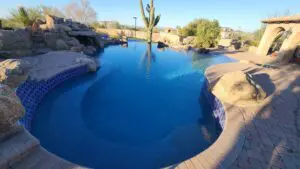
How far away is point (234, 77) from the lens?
561 cm

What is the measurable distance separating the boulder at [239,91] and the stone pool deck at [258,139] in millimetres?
275

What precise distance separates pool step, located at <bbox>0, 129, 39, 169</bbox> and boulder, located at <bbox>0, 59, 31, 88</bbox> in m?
2.23

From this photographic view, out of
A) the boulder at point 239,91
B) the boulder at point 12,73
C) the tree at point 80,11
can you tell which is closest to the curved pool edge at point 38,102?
the boulder at point 12,73

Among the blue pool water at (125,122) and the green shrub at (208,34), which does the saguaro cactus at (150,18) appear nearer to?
the green shrub at (208,34)

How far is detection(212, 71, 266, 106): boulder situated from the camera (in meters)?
5.12

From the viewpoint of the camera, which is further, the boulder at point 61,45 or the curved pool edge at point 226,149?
the boulder at point 61,45

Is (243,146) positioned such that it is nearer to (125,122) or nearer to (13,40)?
(125,122)

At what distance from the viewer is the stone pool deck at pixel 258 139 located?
2857 millimetres

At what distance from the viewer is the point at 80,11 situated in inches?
1938

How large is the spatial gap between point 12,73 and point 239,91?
7169 millimetres

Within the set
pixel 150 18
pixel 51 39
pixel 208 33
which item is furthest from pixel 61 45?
pixel 208 33

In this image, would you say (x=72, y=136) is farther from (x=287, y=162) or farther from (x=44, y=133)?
(x=287, y=162)

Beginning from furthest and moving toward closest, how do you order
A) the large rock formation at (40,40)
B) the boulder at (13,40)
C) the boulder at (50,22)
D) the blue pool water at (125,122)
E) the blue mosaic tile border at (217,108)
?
the boulder at (50,22)
the large rock formation at (40,40)
the boulder at (13,40)
the blue mosaic tile border at (217,108)
the blue pool water at (125,122)

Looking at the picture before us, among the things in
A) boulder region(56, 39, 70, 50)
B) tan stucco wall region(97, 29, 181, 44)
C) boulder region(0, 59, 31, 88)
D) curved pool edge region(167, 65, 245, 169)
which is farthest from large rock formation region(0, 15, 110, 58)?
tan stucco wall region(97, 29, 181, 44)
